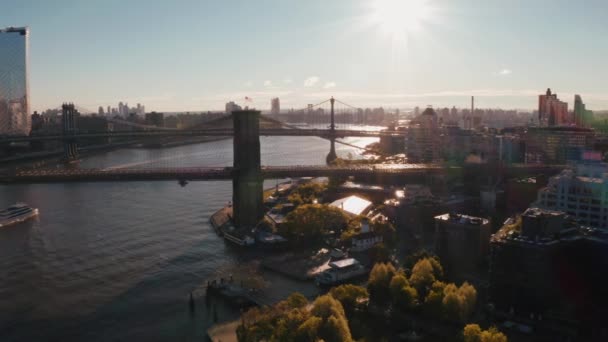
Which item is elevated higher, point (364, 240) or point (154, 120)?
point (154, 120)

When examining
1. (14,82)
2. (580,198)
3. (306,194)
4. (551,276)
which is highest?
(14,82)

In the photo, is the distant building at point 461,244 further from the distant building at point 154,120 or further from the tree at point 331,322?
the distant building at point 154,120

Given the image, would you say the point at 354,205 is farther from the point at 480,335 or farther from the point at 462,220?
the point at 480,335

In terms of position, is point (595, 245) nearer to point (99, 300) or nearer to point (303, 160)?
point (99, 300)

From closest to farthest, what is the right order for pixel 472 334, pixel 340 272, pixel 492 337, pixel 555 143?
pixel 492 337 → pixel 472 334 → pixel 340 272 → pixel 555 143

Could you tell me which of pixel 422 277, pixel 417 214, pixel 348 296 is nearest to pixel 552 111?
pixel 417 214

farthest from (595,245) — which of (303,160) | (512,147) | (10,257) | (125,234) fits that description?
(303,160)
